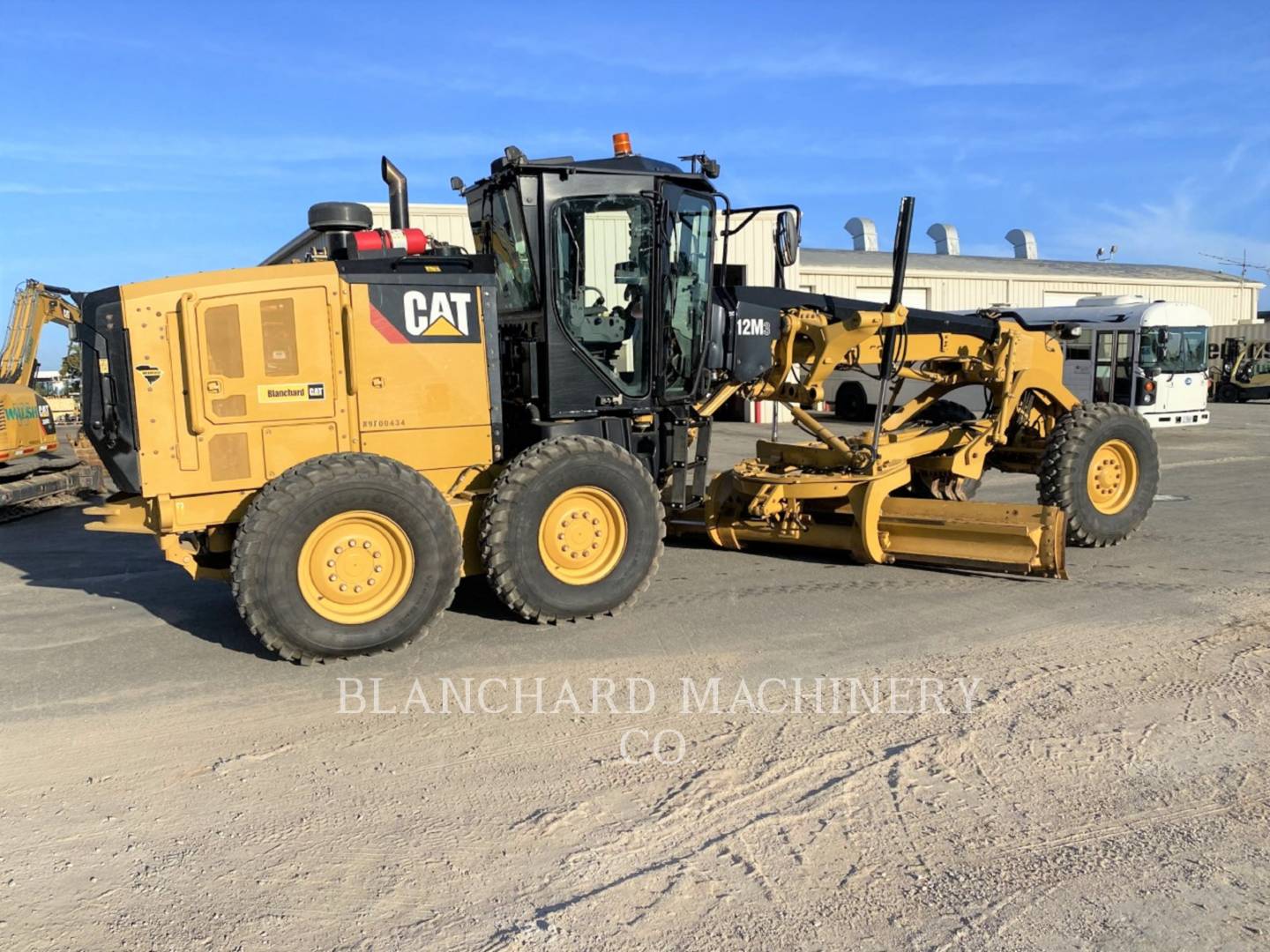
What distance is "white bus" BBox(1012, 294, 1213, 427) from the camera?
757 inches

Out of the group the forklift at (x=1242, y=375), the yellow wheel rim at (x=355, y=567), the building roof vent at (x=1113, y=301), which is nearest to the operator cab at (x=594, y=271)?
the yellow wheel rim at (x=355, y=567)

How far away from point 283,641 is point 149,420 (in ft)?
4.71

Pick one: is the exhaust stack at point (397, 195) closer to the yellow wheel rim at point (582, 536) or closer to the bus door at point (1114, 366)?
the yellow wheel rim at point (582, 536)

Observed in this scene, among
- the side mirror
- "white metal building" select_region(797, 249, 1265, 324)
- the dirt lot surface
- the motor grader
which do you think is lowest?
the dirt lot surface

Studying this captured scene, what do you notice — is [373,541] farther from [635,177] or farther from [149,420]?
[635,177]

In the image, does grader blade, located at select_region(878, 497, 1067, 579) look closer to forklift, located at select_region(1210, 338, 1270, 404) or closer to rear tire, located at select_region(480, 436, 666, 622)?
rear tire, located at select_region(480, 436, 666, 622)

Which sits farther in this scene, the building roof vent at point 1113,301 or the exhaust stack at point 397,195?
the building roof vent at point 1113,301

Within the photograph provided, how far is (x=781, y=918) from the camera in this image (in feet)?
10.0

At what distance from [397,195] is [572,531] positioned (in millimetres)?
3038

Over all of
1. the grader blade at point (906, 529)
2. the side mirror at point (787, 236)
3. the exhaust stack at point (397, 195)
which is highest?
the exhaust stack at point (397, 195)

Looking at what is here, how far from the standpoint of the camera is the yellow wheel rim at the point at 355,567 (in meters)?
5.54

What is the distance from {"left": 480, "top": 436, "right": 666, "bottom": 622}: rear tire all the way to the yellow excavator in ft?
25.4

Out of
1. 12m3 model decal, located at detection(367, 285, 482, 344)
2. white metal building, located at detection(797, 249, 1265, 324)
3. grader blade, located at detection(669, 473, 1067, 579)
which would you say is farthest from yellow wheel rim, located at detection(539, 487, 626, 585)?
white metal building, located at detection(797, 249, 1265, 324)

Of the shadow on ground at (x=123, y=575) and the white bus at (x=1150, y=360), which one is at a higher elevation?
the white bus at (x=1150, y=360)
